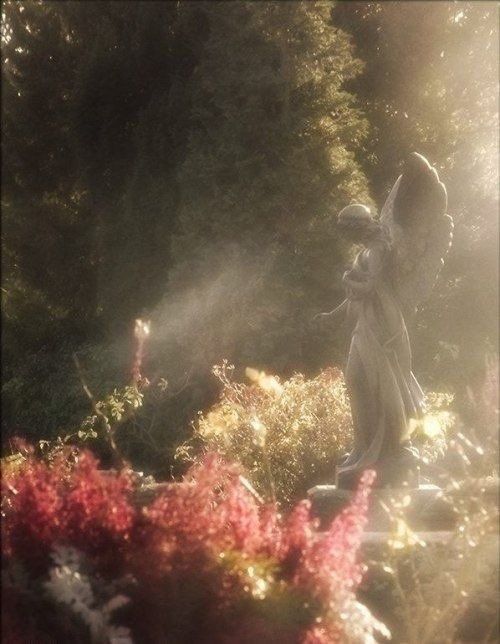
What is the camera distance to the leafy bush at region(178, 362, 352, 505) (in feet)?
34.9

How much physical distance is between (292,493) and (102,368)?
9667mm

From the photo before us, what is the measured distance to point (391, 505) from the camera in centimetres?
682

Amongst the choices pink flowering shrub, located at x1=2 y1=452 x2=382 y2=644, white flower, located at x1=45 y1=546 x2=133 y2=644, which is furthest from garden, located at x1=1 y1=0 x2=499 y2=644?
white flower, located at x1=45 y1=546 x2=133 y2=644

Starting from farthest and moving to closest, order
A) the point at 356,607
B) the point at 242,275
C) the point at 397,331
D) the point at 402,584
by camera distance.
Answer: the point at 242,275
the point at 397,331
the point at 402,584
the point at 356,607

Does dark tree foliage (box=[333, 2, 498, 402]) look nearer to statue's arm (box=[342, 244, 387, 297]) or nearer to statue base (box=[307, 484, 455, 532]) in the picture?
statue's arm (box=[342, 244, 387, 297])

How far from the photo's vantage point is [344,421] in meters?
11.2

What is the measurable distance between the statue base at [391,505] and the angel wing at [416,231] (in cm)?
139

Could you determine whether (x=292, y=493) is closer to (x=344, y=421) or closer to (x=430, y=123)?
(x=344, y=421)

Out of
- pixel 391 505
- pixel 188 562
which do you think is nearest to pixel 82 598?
pixel 188 562

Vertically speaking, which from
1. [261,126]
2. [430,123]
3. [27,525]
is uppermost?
[430,123]

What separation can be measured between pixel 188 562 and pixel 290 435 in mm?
7156

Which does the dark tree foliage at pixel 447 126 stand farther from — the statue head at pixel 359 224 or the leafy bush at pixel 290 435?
the statue head at pixel 359 224

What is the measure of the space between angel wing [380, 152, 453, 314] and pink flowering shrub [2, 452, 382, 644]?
375 cm

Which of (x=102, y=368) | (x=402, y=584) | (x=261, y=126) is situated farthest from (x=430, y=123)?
(x=402, y=584)
